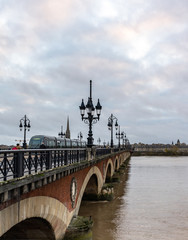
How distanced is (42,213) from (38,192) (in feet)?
3.54

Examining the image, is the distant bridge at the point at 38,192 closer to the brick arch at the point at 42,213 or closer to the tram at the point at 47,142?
the brick arch at the point at 42,213

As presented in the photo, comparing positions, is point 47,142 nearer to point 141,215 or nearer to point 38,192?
point 141,215

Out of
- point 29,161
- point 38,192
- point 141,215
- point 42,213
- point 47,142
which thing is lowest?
point 141,215

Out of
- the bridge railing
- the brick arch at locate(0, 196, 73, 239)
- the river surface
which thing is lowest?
the river surface

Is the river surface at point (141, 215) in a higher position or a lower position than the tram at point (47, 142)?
lower

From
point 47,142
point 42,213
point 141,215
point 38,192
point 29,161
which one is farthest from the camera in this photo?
point 47,142

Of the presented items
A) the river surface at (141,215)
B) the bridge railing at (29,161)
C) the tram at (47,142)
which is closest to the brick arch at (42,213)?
the bridge railing at (29,161)

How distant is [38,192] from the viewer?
32.9ft

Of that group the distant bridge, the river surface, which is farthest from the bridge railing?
the river surface

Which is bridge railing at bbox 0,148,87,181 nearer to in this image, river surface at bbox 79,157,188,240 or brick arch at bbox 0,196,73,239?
brick arch at bbox 0,196,73,239

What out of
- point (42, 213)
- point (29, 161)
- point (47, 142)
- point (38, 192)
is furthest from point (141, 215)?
point (47, 142)

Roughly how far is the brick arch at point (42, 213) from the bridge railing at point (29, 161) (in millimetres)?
886

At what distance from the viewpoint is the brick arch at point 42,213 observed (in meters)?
8.04

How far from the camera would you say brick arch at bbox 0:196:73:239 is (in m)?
8.04
